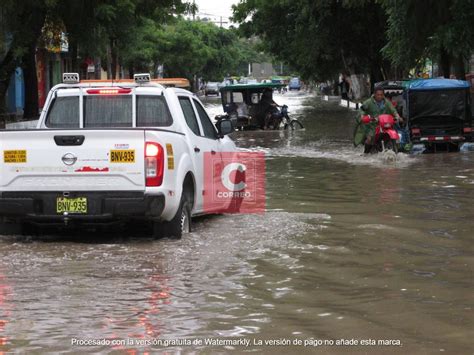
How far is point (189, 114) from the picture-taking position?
11055 millimetres

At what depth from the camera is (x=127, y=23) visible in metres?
33.2

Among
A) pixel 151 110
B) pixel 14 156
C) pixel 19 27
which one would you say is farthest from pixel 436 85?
pixel 14 156

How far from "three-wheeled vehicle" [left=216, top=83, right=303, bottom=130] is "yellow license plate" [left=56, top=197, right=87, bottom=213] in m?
26.1

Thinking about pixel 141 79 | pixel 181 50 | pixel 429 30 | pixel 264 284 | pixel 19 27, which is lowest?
→ pixel 264 284

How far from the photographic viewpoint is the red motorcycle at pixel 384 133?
20078 mm

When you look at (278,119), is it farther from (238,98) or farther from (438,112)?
(438,112)

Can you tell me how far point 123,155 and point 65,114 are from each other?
186 centimetres

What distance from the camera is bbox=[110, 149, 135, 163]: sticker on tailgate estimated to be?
29.7 ft

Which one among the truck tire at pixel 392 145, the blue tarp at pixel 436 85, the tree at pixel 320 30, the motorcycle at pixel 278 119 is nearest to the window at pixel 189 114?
the truck tire at pixel 392 145

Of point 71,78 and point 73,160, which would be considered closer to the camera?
point 73,160

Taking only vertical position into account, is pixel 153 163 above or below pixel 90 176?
above

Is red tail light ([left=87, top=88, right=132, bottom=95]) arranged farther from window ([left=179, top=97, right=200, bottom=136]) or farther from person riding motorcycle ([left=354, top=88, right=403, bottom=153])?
person riding motorcycle ([left=354, top=88, right=403, bottom=153])

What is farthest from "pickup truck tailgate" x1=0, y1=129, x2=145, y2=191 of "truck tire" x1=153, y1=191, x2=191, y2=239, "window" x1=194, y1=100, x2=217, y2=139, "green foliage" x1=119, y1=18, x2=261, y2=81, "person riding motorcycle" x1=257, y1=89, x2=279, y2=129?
"green foliage" x1=119, y1=18, x2=261, y2=81

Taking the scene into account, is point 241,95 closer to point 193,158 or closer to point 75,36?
point 75,36
